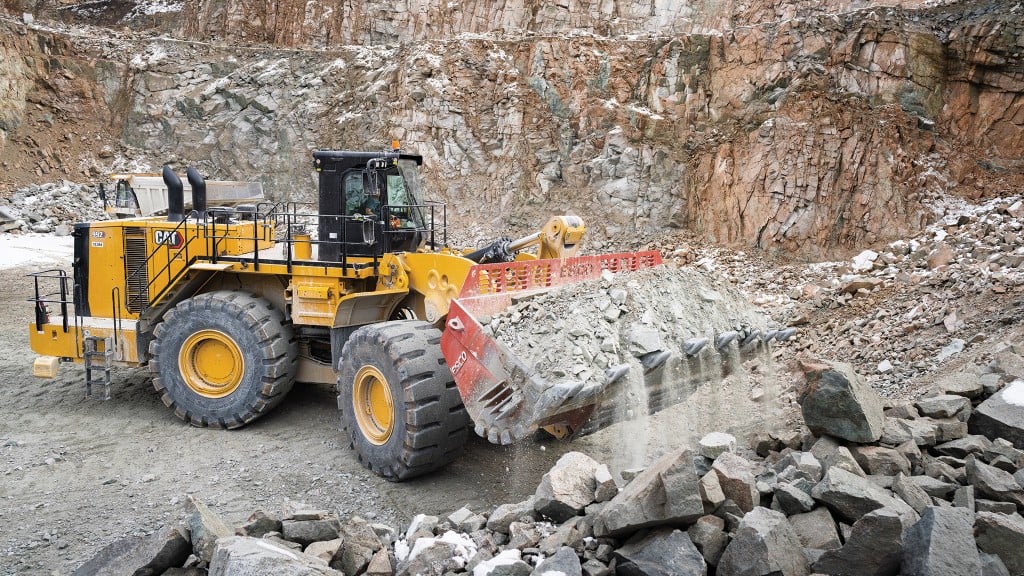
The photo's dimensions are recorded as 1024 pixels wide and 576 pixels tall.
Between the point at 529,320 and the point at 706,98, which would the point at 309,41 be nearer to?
the point at 706,98

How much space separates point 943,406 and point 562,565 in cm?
334

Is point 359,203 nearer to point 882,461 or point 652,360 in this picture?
point 652,360

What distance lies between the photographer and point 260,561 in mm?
3578

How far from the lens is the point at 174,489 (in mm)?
6141

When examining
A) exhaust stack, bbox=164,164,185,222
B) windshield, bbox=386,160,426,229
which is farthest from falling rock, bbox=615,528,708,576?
exhaust stack, bbox=164,164,185,222

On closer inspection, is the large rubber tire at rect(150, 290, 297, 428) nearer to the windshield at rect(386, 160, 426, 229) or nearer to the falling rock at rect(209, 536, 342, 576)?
the windshield at rect(386, 160, 426, 229)

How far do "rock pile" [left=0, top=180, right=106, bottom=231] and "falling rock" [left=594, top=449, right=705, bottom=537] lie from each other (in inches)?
854

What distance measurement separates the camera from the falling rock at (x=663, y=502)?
3.63m

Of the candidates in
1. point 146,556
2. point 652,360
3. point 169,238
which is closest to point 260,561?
point 146,556

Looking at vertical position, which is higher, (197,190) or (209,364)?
(197,190)

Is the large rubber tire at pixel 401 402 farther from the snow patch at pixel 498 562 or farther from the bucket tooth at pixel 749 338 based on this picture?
the bucket tooth at pixel 749 338

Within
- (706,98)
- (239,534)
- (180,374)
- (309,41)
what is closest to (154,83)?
(309,41)

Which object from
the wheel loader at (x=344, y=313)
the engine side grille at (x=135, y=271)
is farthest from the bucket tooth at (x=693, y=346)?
the engine side grille at (x=135, y=271)

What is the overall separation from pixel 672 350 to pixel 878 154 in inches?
443
